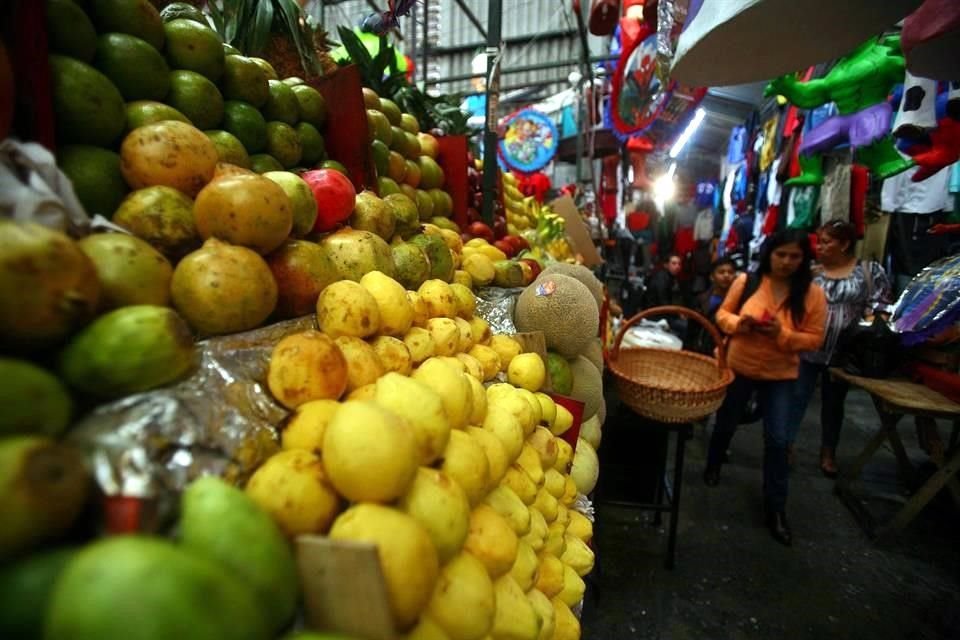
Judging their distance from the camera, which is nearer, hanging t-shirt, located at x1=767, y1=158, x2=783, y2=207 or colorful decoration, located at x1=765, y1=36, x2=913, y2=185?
colorful decoration, located at x1=765, y1=36, x2=913, y2=185

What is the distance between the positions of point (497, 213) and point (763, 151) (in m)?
5.96

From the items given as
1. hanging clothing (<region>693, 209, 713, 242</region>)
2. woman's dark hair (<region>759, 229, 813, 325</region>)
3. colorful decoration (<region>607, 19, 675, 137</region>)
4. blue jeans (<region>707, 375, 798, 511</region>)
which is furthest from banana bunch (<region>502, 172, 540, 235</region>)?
hanging clothing (<region>693, 209, 713, 242</region>)

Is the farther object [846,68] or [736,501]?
[846,68]

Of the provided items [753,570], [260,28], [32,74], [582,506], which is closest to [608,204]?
[753,570]

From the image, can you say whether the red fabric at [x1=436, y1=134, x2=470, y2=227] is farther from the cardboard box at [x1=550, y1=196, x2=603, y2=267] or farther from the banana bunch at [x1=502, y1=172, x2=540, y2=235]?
the cardboard box at [x1=550, y1=196, x2=603, y2=267]

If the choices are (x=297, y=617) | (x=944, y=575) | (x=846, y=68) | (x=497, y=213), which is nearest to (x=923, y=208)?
(x=846, y=68)

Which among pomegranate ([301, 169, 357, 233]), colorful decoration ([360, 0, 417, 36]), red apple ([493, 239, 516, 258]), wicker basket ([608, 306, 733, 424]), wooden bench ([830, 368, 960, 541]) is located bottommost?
wooden bench ([830, 368, 960, 541])

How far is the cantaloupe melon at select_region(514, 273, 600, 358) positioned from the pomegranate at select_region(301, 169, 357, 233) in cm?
97

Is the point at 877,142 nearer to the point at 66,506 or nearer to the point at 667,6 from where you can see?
the point at 667,6

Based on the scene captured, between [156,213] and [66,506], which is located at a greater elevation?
[156,213]

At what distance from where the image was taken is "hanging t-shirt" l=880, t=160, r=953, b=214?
4094mm

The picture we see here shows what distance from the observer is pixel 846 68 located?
14.2 ft

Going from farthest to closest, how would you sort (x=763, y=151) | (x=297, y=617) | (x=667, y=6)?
1. (x=763, y=151)
2. (x=667, y=6)
3. (x=297, y=617)

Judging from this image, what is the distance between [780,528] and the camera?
3006mm
